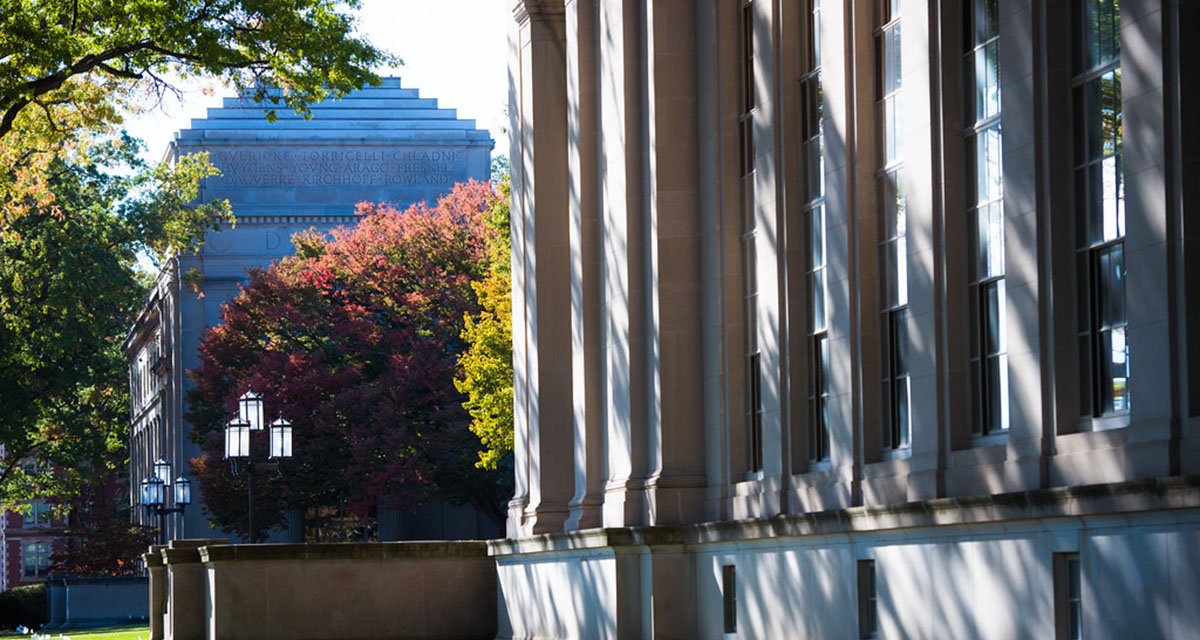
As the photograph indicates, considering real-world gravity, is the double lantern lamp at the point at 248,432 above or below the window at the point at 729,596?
above

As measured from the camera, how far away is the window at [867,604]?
59.7 feet

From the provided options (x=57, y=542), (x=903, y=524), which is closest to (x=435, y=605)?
(x=903, y=524)

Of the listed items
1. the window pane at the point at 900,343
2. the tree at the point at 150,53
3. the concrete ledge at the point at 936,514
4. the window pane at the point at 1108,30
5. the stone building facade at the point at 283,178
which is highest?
the stone building facade at the point at 283,178

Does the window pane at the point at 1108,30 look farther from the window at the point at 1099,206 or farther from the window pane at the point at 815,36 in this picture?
the window pane at the point at 815,36

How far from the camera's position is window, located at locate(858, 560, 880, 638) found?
18203mm

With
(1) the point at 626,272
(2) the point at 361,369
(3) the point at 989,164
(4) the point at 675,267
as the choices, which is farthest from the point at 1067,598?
(2) the point at 361,369

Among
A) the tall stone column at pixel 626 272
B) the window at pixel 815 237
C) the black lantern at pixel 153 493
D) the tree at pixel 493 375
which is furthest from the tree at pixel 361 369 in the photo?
the window at pixel 815 237

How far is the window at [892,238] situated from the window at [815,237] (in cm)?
151

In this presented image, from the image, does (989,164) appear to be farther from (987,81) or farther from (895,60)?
(895,60)

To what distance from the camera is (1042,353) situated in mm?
15117

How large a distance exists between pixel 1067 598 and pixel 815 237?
7.66 metres

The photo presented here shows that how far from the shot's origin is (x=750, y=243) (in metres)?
23.2

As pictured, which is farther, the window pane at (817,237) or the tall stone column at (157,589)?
the tall stone column at (157,589)

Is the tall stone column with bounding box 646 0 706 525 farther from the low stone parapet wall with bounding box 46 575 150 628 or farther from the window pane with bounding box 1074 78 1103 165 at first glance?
the low stone parapet wall with bounding box 46 575 150 628
